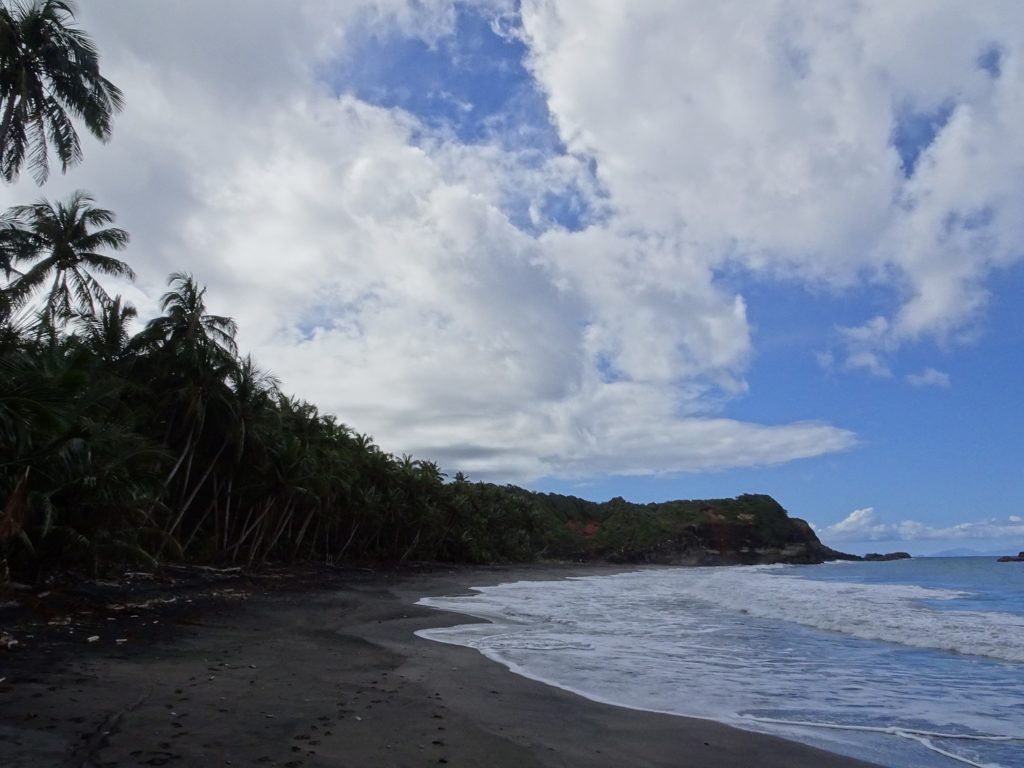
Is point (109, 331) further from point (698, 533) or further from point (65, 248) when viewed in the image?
point (698, 533)

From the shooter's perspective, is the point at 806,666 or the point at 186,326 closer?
the point at 806,666

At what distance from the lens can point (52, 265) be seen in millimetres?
25469

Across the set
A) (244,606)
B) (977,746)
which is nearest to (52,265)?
(244,606)

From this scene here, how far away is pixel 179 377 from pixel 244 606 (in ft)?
43.3

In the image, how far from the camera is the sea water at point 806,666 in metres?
7.12

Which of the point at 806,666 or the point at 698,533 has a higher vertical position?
the point at 698,533

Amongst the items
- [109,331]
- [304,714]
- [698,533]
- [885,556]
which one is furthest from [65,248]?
[885,556]

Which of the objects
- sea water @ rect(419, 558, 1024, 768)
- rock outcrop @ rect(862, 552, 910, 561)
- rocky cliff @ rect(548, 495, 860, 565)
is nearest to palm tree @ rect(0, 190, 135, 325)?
sea water @ rect(419, 558, 1024, 768)

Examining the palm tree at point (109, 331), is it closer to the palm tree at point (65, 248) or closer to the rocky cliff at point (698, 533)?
the palm tree at point (65, 248)

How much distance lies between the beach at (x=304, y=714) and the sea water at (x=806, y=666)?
83cm

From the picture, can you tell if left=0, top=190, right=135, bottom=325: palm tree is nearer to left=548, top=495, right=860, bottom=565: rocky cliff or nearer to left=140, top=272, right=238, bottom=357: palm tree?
left=140, top=272, right=238, bottom=357: palm tree

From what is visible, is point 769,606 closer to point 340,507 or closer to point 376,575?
point 376,575

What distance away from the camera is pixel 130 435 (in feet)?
55.1

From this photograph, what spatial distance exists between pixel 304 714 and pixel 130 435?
1283 cm
